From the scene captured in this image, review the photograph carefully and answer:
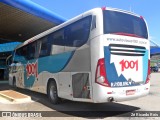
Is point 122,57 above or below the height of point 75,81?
above

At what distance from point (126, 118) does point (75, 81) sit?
2163mm

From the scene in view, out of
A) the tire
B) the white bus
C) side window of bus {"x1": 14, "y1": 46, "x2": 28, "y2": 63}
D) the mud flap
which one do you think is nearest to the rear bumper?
the white bus

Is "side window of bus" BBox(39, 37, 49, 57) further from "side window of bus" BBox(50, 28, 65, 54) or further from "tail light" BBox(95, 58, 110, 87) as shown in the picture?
"tail light" BBox(95, 58, 110, 87)

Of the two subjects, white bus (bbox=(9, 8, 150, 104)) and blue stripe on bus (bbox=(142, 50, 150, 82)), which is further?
blue stripe on bus (bbox=(142, 50, 150, 82))

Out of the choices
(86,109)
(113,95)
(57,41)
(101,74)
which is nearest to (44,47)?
(57,41)

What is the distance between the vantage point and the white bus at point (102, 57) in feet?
25.5

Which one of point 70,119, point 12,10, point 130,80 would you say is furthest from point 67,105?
point 12,10

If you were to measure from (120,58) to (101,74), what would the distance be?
92 cm

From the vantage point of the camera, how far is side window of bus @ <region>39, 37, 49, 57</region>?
1164cm

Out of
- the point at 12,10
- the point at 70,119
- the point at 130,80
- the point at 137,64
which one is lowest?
the point at 70,119

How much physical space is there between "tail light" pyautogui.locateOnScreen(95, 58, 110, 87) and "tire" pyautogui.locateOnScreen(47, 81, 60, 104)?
329cm

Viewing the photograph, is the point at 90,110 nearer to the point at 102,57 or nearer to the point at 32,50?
the point at 102,57

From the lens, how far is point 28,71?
14438mm

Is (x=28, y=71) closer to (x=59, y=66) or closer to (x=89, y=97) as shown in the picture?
(x=59, y=66)
